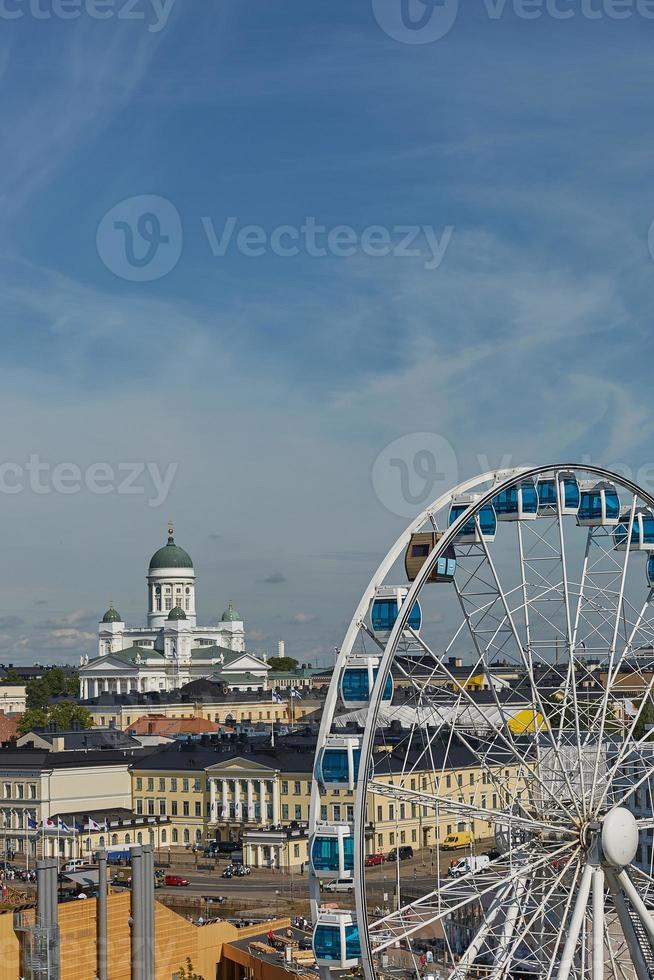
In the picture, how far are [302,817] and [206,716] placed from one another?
72123mm

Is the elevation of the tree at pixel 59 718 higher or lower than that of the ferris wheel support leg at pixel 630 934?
higher

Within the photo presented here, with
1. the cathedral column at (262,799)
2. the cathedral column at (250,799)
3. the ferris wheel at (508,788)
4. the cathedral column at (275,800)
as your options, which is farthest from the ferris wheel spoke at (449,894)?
the cathedral column at (250,799)

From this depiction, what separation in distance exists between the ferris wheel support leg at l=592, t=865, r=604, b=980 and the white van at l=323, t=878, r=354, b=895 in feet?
16.2

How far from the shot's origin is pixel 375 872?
289 ft

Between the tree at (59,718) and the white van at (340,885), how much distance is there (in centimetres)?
12670

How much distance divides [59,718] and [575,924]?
460ft

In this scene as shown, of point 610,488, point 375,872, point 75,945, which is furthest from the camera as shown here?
point 375,872

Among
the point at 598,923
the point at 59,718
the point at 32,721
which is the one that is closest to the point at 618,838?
the point at 598,923

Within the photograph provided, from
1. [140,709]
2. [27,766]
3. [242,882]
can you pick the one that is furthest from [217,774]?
[140,709]

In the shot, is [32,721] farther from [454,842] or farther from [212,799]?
[454,842]

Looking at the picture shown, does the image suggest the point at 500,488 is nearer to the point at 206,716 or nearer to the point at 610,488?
the point at 610,488

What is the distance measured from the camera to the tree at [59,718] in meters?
162

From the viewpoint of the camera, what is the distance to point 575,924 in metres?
32.9

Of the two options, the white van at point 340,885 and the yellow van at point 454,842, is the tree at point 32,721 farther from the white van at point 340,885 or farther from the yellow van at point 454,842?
the white van at point 340,885
